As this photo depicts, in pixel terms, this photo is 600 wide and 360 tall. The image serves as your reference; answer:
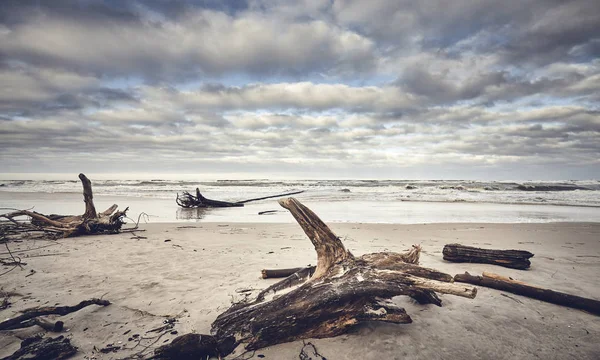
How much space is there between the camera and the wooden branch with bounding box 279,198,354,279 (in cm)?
327

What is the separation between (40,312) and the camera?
10.8 ft

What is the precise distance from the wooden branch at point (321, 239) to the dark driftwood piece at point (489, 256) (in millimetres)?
3372

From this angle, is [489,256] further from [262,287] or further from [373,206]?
[373,206]

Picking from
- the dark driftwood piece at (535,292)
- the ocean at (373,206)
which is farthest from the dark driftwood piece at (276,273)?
the ocean at (373,206)

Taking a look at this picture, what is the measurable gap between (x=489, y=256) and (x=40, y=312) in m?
6.88

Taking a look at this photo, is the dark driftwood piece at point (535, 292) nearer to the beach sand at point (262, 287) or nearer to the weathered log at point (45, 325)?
the beach sand at point (262, 287)

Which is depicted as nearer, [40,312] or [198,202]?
[40,312]

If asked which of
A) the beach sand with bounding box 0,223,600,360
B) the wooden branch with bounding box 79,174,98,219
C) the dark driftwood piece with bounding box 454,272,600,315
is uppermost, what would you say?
the wooden branch with bounding box 79,174,98,219

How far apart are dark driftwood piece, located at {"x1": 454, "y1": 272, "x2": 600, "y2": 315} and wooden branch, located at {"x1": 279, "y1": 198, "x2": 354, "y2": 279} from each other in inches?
84.9

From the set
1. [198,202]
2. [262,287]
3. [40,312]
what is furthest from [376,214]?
[40,312]

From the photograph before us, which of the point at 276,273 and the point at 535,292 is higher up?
the point at 535,292

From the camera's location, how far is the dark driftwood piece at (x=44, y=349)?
257 cm

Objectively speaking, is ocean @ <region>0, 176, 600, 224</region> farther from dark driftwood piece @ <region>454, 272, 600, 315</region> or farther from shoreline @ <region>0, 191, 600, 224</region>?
dark driftwood piece @ <region>454, 272, 600, 315</region>

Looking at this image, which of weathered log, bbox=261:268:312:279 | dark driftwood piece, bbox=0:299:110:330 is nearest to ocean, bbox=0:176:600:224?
weathered log, bbox=261:268:312:279
